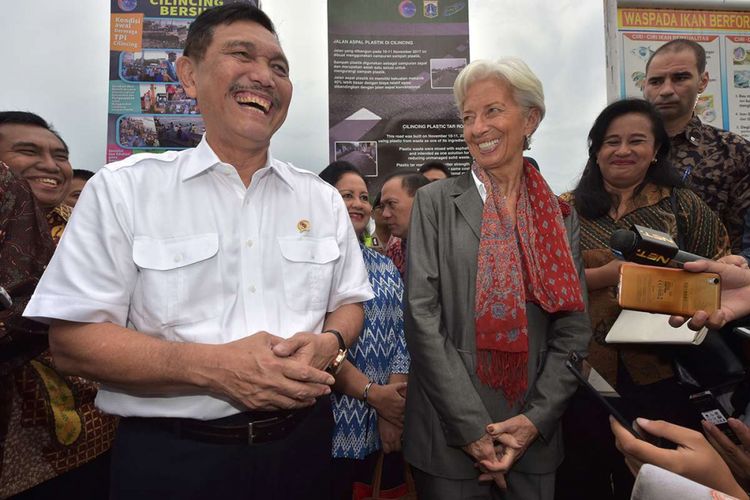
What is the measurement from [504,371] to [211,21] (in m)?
1.38

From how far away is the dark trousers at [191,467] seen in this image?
114 cm

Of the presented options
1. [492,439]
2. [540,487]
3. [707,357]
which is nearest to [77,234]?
[492,439]

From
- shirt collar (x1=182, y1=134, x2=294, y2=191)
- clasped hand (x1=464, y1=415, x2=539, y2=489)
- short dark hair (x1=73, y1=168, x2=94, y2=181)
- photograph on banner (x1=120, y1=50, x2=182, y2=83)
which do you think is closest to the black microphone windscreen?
clasped hand (x1=464, y1=415, x2=539, y2=489)

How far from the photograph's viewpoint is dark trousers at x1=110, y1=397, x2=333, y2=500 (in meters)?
1.14

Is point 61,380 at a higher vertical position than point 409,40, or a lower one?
lower

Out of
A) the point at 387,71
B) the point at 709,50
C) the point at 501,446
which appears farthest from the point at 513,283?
the point at 709,50

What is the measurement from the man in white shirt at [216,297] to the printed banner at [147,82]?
170 centimetres

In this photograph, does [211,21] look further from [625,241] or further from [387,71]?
[387,71]

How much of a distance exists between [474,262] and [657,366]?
0.94 metres

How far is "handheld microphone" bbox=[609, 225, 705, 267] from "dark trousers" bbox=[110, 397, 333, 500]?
39.4 inches

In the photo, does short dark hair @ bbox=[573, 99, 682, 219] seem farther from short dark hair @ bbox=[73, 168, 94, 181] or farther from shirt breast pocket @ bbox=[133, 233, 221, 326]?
short dark hair @ bbox=[73, 168, 94, 181]

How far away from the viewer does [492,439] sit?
1.59 meters

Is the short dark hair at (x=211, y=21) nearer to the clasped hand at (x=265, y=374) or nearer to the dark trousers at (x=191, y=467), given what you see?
the clasped hand at (x=265, y=374)

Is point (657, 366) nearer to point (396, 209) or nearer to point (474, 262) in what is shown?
point (474, 262)
